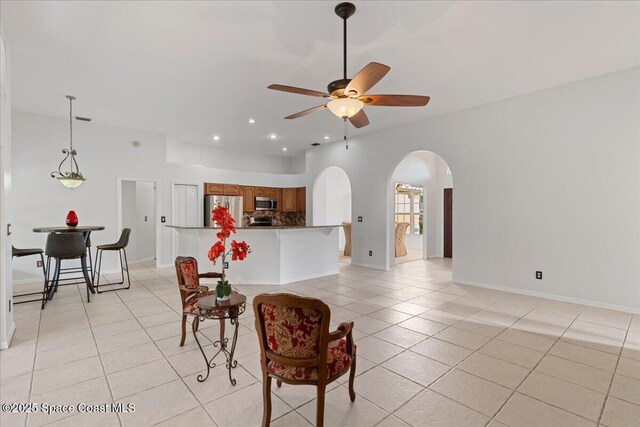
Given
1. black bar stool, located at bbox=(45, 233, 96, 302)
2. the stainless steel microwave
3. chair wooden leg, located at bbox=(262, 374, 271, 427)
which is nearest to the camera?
chair wooden leg, located at bbox=(262, 374, 271, 427)

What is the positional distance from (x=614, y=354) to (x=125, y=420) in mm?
3983

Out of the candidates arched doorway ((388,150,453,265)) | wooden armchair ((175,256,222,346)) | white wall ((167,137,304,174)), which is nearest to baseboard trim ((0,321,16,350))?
wooden armchair ((175,256,222,346))

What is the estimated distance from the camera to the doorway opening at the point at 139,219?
7312 millimetres

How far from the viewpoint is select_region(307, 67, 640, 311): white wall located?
12.6ft

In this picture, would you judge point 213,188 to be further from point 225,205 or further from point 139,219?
point 139,219

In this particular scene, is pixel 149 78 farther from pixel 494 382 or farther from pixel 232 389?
pixel 494 382

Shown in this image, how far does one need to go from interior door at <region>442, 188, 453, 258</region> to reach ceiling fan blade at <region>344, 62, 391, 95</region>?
6599 millimetres

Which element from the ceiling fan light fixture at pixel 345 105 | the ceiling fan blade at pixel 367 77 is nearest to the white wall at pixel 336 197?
the ceiling fan light fixture at pixel 345 105

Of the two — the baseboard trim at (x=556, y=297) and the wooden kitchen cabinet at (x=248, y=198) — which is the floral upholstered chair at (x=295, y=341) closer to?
the baseboard trim at (x=556, y=297)

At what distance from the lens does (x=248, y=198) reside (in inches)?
332

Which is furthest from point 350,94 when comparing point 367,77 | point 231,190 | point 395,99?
point 231,190

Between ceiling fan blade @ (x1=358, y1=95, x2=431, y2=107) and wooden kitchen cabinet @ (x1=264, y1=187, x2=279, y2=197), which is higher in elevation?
ceiling fan blade @ (x1=358, y1=95, x2=431, y2=107)

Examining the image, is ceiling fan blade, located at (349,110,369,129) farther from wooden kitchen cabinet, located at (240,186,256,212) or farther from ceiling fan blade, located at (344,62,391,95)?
wooden kitchen cabinet, located at (240,186,256,212)

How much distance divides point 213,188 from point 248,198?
1.06 meters
